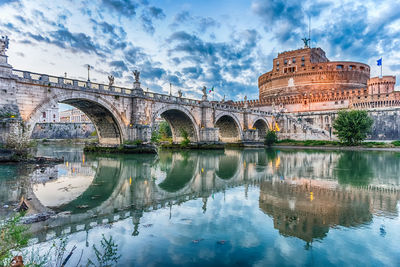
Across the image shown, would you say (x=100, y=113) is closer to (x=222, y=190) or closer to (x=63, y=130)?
(x=222, y=190)

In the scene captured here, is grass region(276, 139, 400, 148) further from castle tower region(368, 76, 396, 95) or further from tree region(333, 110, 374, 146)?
castle tower region(368, 76, 396, 95)

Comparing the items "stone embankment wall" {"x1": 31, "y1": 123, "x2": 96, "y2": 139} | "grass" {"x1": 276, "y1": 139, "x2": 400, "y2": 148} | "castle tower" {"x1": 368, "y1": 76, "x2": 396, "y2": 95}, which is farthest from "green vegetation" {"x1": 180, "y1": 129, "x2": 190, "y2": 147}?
"castle tower" {"x1": 368, "y1": 76, "x2": 396, "y2": 95}

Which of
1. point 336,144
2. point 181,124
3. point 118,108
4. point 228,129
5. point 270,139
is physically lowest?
point 336,144

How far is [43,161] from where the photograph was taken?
703 inches

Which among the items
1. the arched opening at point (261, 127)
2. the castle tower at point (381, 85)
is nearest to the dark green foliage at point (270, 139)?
the arched opening at point (261, 127)

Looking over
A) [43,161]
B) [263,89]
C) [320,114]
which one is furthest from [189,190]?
[263,89]

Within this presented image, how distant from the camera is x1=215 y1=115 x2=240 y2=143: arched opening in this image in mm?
44478

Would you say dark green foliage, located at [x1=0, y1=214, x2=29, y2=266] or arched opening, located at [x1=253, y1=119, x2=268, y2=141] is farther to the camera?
arched opening, located at [x1=253, y1=119, x2=268, y2=141]

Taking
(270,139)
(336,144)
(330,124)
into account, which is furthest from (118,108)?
(330,124)

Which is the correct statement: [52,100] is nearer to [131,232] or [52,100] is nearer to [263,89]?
[131,232]

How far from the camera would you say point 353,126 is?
3550cm

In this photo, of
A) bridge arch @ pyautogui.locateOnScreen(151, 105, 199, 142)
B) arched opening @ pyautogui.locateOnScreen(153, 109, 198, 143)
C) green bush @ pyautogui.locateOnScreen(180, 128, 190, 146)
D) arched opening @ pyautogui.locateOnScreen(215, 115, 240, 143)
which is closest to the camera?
bridge arch @ pyautogui.locateOnScreen(151, 105, 199, 142)

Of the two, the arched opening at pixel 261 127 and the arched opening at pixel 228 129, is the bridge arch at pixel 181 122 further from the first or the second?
the arched opening at pixel 261 127

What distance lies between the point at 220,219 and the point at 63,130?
204ft
